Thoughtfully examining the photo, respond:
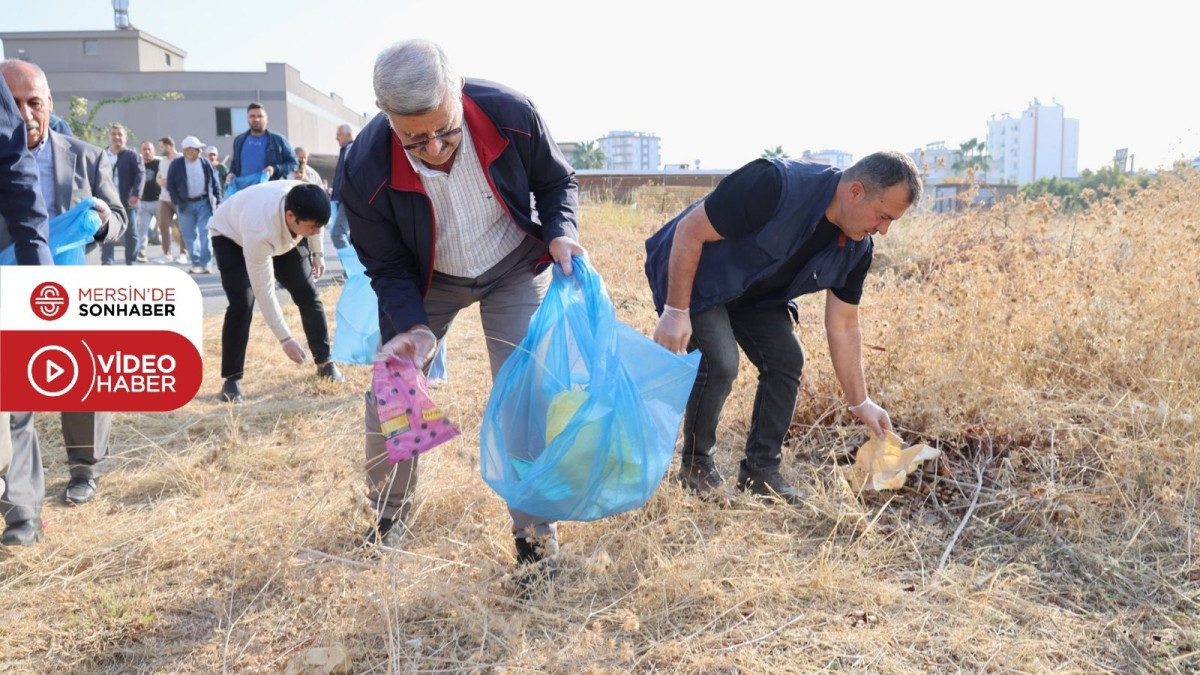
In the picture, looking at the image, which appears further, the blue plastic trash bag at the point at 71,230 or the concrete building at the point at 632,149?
the concrete building at the point at 632,149

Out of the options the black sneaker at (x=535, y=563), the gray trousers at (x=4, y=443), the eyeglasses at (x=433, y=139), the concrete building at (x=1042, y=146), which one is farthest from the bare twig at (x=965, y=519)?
the concrete building at (x=1042, y=146)

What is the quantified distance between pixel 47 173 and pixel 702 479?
267 centimetres

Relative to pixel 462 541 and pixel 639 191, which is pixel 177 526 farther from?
pixel 639 191

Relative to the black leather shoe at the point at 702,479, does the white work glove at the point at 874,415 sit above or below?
above

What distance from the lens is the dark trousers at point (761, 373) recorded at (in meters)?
2.74

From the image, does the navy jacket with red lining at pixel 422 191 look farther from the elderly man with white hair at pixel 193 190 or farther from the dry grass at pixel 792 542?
the elderly man with white hair at pixel 193 190

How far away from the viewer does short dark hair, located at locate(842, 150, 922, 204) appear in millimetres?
2305

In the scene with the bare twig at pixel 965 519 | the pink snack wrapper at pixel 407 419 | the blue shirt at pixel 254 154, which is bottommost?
the bare twig at pixel 965 519

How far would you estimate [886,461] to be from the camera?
2.76m

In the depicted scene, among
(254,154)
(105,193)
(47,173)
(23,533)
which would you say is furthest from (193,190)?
(23,533)

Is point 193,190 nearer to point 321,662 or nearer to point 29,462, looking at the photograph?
point 29,462

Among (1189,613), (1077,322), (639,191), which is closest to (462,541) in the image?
(1189,613)

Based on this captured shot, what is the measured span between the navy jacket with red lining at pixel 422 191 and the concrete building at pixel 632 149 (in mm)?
115175

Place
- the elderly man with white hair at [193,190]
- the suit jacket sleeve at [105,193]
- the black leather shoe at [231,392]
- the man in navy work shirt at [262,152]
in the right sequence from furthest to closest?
the elderly man with white hair at [193,190] → the man in navy work shirt at [262,152] → the black leather shoe at [231,392] → the suit jacket sleeve at [105,193]
